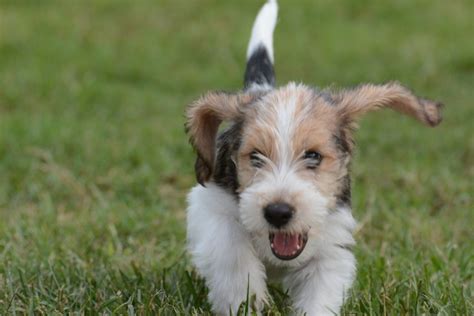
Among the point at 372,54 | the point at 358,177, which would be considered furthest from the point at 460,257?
the point at 372,54

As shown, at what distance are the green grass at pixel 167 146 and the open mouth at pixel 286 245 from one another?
343 millimetres

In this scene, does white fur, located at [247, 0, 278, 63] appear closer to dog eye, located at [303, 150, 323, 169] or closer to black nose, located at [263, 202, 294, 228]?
dog eye, located at [303, 150, 323, 169]

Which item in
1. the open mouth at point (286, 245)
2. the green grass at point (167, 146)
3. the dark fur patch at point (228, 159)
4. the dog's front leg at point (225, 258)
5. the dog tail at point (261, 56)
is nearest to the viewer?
the open mouth at point (286, 245)

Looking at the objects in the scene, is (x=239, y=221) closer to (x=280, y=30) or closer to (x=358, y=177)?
(x=358, y=177)

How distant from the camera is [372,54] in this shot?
13742mm

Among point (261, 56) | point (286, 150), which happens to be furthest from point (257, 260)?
point (261, 56)

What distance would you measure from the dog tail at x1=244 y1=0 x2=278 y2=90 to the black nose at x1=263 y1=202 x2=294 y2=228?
127 centimetres

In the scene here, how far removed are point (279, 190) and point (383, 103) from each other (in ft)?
3.29

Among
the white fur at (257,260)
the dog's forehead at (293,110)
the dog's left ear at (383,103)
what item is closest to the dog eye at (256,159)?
the dog's forehead at (293,110)

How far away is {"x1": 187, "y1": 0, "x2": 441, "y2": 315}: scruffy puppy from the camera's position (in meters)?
4.21

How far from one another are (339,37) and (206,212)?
10.1 m

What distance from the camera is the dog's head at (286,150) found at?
164 inches

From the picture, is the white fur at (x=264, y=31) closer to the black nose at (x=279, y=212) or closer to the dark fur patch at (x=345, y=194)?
the dark fur patch at (x=345, y=194)

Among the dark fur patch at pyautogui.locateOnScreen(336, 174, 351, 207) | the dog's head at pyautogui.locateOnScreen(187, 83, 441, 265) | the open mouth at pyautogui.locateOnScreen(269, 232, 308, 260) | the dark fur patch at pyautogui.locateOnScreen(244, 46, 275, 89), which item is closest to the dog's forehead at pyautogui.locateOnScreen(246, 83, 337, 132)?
the dog's head at pyautogui.locateOnScreen(187, 83, 441, 265)
